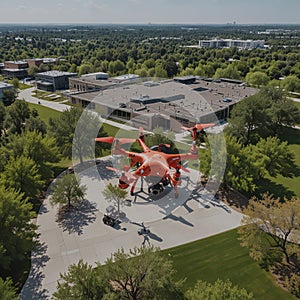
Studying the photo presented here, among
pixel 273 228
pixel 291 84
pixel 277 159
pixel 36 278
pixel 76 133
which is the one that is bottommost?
pixel 36 278

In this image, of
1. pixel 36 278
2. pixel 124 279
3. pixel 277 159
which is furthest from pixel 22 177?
pixel 277 159

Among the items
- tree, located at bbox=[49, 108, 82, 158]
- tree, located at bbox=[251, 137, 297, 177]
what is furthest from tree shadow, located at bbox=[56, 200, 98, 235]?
tree, located at bbox=[251, 137, 297, 177]

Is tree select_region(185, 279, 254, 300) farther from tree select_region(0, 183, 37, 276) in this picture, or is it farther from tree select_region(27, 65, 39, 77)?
tree select_region(27, 65, 39, 77)

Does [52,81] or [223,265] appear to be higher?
[52,81]

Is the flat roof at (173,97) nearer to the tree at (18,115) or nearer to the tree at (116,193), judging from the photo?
the tree at (18,115)

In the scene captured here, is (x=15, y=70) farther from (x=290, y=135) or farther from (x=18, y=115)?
(x=290, y=135)

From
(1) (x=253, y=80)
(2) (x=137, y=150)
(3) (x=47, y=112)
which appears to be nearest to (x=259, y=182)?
(2) (x=137, y=150)

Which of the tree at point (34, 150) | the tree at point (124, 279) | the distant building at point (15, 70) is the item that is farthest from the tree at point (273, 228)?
the distant building at point (15, 70)
